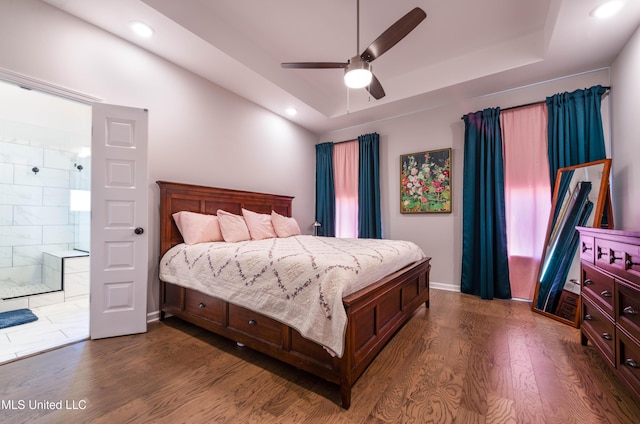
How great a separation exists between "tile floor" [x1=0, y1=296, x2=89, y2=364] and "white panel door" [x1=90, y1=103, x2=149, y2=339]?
32cm

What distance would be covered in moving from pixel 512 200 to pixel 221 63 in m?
4.06

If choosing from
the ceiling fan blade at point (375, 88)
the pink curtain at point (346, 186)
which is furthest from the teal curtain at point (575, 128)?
the pink curtain at point (346, 186)

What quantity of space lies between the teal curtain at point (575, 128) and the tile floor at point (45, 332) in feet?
17.7

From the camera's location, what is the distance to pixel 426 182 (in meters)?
4.10

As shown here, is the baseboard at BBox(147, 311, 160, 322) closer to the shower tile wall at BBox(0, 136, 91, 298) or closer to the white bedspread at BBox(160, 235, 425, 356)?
the white bedspread at BBox(160, 235, 425, 356)

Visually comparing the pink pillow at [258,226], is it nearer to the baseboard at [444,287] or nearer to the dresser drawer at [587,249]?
the baseboard at [444,287]

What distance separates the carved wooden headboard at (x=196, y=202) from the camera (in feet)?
9.30

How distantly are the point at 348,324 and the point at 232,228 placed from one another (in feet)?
6.62

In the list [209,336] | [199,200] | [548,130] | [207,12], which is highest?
[207,12]

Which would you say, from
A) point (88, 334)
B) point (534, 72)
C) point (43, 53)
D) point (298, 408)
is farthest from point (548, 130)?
point (88, 334)

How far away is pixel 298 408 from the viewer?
149cm

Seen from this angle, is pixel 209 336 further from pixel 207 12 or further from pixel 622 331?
pixel 207 12

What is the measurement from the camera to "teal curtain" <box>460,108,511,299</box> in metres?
3.42

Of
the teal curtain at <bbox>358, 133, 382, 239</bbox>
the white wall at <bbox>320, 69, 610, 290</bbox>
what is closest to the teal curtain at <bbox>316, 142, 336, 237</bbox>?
the teal curtain at <bbox>358, 133, 382, 239</bbox>
